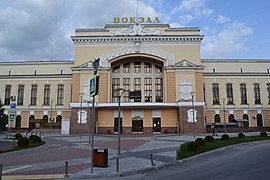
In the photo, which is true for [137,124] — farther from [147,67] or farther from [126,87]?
[147,67]

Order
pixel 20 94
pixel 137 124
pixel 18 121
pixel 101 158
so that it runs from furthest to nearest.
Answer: pixel 20 94 → pixel 18 121 → pixel 137 124 → pixel 101 158

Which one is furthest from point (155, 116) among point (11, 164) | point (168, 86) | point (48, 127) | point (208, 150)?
point (11, 164)

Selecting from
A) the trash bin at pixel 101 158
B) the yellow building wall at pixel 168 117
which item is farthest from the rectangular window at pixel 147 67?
the trash bin at pixel 101 158

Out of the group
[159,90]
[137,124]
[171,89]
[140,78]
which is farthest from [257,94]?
[137,124]

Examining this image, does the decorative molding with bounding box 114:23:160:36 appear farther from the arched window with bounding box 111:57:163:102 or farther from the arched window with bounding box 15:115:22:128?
the arched window with bounding box 15:115:22:128

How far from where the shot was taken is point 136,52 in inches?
1732

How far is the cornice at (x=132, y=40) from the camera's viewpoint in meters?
44.3

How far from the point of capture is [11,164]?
1417 centimetres

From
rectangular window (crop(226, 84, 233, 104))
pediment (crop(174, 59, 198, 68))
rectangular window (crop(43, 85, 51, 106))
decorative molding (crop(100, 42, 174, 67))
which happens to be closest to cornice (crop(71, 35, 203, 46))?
decorative molding (crop(100, 42, 174, 67))

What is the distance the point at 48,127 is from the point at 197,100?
3011cm

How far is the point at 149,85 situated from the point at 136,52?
7.08 metres

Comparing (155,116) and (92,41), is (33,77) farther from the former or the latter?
(155,116)

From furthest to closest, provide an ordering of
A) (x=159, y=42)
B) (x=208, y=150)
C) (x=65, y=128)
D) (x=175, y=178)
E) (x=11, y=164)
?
(x=159, y=42) < (x=65, y=128) < (x=208, y=150) < (x=11, y=164) < (x=175, y=178)

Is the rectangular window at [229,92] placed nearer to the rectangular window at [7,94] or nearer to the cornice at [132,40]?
the cornice at [132,40]
